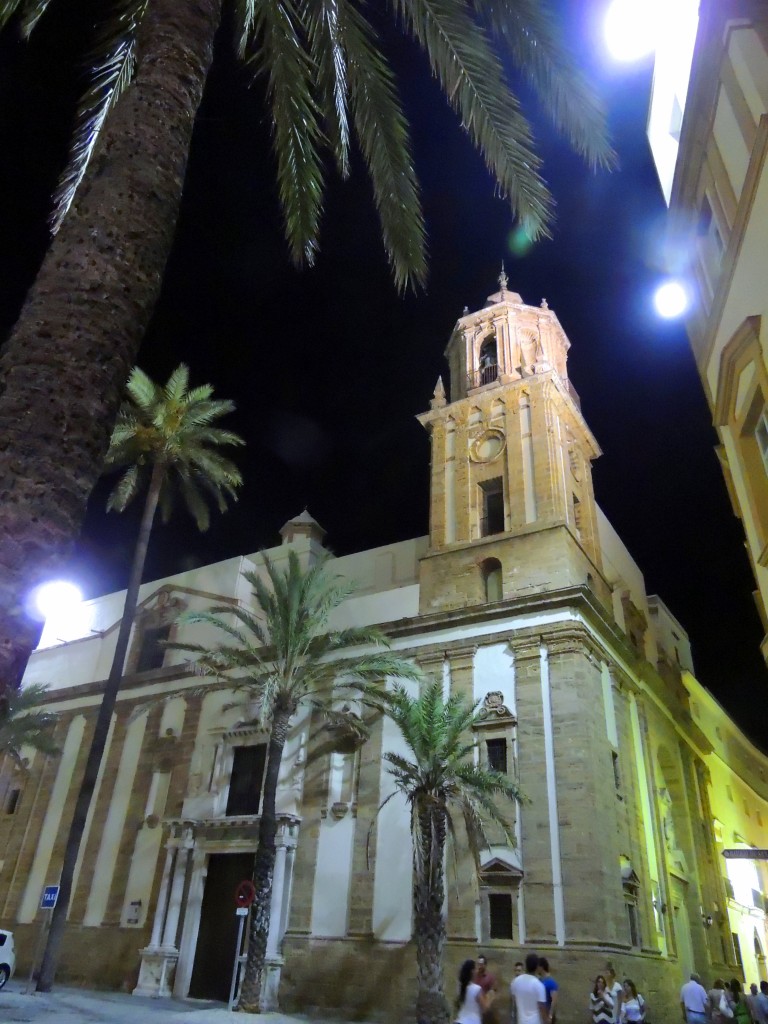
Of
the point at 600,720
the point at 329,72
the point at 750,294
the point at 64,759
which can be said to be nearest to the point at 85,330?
the point at 329,72

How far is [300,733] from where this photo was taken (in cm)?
2464

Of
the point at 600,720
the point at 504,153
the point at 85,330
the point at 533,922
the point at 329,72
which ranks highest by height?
the point at 329,72

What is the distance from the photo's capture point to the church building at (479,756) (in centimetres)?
1994

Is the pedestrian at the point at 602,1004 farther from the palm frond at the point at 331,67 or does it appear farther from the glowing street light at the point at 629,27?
the glowing street light at the point at 629,27

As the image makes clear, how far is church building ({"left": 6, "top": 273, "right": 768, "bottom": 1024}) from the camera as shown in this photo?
19938mm

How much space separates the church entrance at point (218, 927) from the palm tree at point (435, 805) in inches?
290

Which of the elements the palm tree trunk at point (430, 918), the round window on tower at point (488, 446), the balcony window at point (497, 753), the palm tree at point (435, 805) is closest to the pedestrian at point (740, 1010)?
the palm tree at point (435, 805)

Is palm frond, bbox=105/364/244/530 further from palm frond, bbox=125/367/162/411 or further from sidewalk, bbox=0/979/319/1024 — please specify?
sidewalk, bbox=0/979/319/1024

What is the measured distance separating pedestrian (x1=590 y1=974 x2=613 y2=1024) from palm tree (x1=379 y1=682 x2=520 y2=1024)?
335 cm

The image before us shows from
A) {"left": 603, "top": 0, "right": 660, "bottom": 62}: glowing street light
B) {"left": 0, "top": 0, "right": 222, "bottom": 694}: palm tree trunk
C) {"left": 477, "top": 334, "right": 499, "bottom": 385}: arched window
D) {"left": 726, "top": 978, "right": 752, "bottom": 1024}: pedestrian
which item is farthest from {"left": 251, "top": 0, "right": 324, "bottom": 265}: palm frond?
{"left": 477, "top": 334, "right": 499, "bottom": 385}: arched window

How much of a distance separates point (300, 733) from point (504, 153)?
19409 millimetres

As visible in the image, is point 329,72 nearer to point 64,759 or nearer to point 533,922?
point 533,922

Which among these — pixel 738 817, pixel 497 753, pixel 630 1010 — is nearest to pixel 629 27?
pixel 630 1010

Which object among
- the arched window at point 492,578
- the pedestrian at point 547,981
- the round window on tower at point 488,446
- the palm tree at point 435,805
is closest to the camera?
the pedestrian at point 547,981
